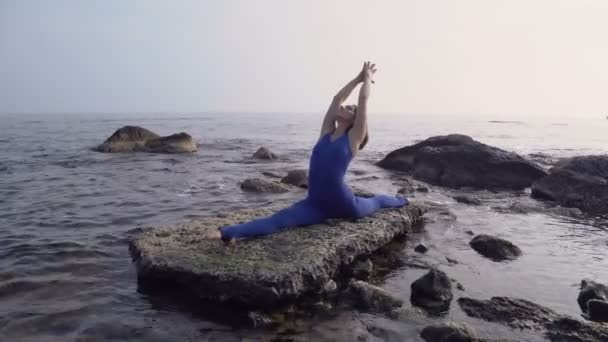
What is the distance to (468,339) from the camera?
4.83m

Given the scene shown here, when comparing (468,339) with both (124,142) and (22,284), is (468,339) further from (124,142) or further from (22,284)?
(124,142)

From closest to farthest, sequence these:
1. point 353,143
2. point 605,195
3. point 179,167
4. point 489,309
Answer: point 489,309
point 353,143
point 605,195
point 179,167

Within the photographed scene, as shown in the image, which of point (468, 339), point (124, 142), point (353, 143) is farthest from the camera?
point (124, 142)

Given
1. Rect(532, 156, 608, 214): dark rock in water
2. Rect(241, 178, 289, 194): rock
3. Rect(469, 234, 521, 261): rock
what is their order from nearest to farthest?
Rect(469, 234, 521, 261): rock, Rect(532, 156, 608, 214): dark rock in water, Rect(241, 178, 289, 194): rock

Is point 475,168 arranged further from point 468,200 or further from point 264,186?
point 264,186

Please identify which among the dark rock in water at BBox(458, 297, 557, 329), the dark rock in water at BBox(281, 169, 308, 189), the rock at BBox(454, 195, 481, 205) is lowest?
the rock at BBox(454, 195, 481, 205)

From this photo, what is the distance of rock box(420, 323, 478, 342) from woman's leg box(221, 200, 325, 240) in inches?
116

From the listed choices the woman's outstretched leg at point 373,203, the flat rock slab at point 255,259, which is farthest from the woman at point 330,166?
the woman's outstretched leg at point 373,203

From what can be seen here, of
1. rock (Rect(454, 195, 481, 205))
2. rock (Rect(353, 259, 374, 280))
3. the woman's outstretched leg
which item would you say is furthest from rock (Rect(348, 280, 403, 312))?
rock (Rect(454, 195, 481, 205))

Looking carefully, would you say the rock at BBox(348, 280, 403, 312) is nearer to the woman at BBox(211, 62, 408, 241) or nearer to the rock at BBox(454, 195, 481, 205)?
the woman at BBox(211, 62, 408, 241)

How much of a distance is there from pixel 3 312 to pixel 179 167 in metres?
13.6

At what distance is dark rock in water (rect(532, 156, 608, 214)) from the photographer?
1270cm

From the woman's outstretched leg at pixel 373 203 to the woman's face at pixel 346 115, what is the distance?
5.27ft

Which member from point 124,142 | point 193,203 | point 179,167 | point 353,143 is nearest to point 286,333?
point 353,143
